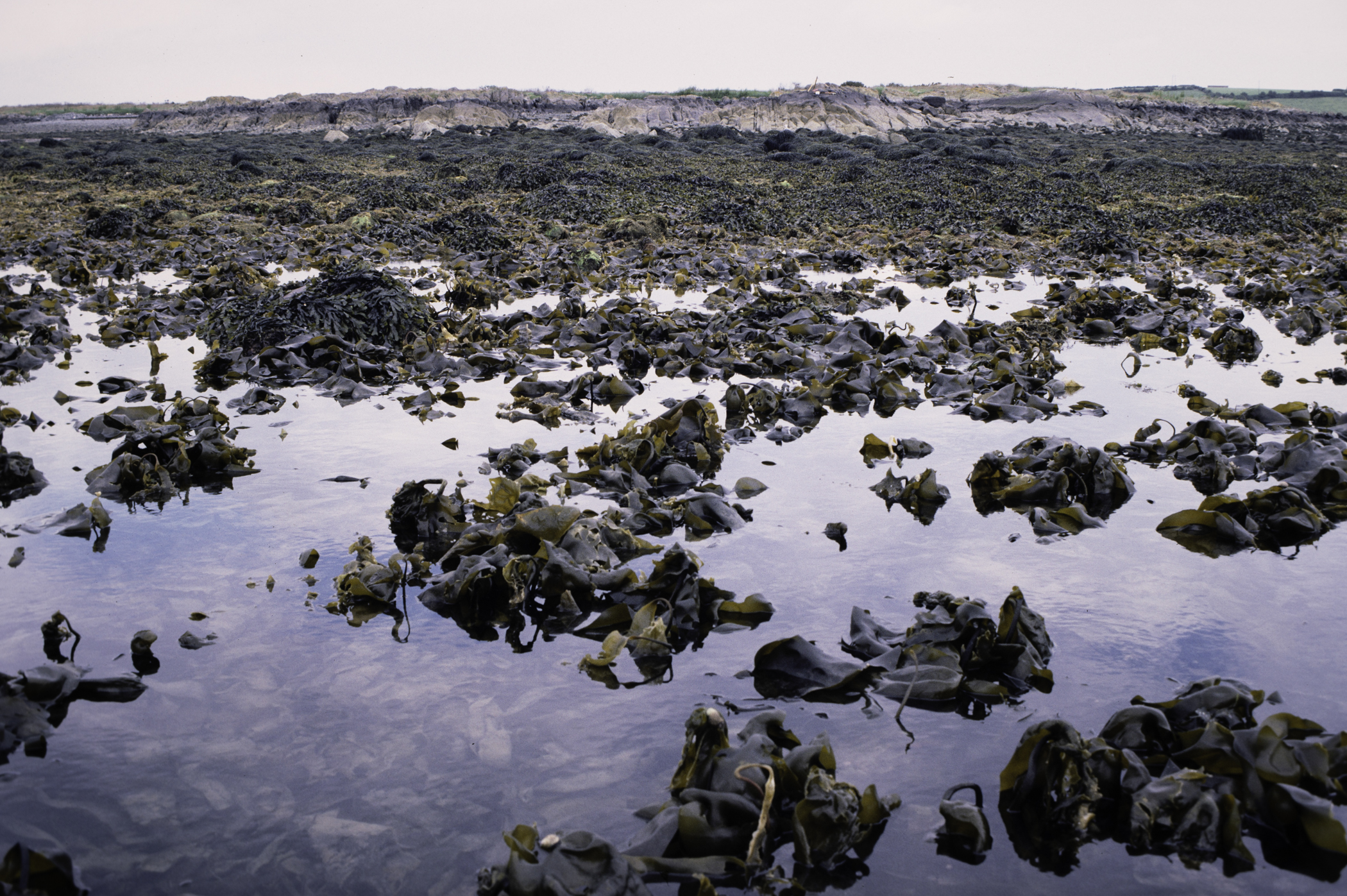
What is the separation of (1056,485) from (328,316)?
16.3 ft

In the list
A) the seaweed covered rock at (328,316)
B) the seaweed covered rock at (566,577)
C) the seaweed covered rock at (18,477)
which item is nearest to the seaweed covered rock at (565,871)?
the seaweed covered rock at (566,577)

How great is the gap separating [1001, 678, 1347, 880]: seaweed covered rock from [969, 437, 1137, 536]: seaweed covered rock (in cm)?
143

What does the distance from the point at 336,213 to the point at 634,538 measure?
12.3 metres

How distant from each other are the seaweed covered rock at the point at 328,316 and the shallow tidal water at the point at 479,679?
204 centimetres

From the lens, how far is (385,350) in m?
5.86

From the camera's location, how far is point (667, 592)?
270 cm

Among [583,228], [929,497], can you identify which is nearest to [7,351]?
[929,497]

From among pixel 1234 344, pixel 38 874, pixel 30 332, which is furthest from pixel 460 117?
pixel 38 874

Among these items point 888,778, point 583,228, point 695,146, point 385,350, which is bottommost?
point 888,778

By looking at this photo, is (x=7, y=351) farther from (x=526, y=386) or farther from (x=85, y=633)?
(x=85, y=633)

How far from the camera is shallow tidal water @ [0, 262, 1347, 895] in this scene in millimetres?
1730

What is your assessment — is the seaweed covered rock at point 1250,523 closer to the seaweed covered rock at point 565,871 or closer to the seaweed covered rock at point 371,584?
the seaweed covered rock at point 565,871

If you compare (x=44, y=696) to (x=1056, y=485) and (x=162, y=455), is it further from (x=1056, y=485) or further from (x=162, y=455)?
(x=1056, y=485)

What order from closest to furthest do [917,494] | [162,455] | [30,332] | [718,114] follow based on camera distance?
1. [917,494]
2. [162,455]
3. [30,332]
4. [718,114]
